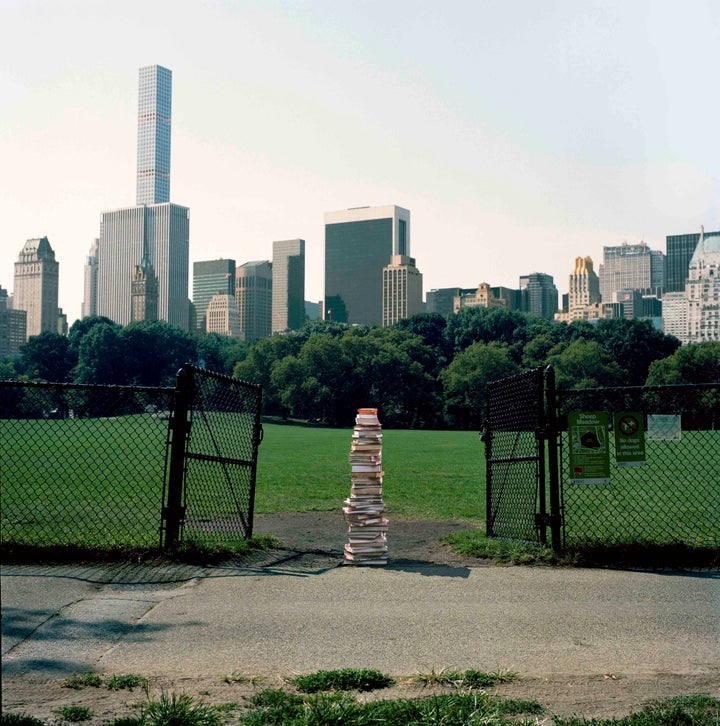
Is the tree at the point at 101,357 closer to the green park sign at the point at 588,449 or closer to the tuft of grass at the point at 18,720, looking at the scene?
the green park sign at the point at 588,449

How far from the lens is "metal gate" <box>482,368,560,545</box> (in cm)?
923

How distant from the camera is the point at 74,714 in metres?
4.41

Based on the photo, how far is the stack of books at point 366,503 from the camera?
28.8 ft

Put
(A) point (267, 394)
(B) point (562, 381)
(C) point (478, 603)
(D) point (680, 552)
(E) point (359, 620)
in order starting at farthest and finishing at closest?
(A) point (267, 394) < (B) point (562, 381) < (D) point (680, 552) < (C) point (478, 603) < (E) point (359, 620)

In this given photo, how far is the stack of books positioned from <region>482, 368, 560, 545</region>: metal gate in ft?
5.52

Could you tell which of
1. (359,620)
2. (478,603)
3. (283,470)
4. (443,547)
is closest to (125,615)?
(359,620)

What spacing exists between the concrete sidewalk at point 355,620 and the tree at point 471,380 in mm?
83278

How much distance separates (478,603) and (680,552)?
2.83 metres

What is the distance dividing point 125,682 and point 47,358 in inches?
5135

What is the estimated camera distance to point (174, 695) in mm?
4551

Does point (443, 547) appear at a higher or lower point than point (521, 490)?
lower

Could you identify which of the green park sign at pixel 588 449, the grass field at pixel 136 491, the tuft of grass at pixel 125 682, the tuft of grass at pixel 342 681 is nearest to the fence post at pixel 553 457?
the green park sign at pixel 588 449

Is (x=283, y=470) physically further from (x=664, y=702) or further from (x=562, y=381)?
(x=562, y=381)

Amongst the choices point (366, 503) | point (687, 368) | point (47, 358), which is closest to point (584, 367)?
point (687, 368)
